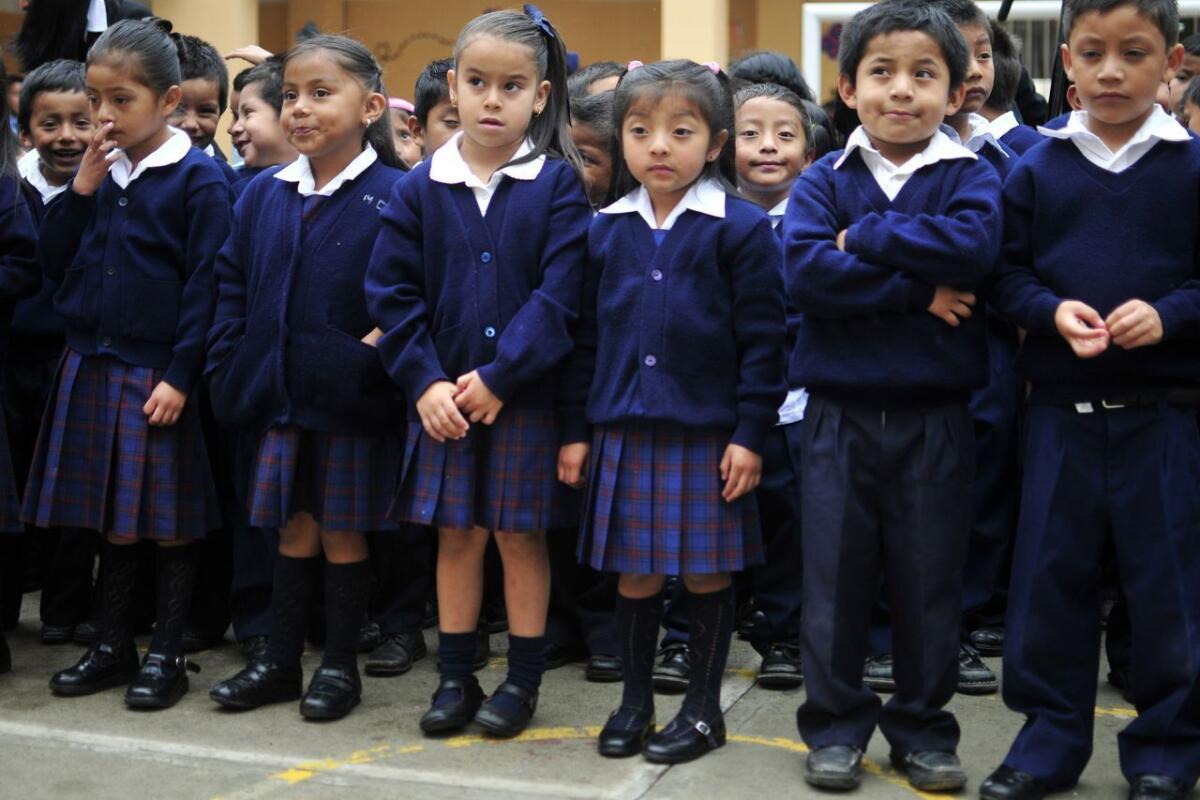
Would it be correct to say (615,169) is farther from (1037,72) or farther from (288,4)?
(288,4)

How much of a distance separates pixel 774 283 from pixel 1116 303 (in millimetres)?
763

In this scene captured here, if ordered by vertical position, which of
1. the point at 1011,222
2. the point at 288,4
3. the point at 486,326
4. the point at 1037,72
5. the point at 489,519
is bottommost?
the point at 489,519

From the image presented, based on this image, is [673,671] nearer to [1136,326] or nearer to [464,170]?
[464,170]

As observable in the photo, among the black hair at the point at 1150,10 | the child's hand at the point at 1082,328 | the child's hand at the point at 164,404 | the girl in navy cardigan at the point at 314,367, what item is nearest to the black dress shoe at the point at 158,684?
the girl in navy cardigan at the point at 314,367

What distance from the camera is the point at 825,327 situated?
351 cm

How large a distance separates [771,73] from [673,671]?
2091mm

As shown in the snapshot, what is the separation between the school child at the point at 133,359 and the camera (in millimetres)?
4129

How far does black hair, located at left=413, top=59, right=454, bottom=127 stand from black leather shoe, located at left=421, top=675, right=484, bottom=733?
6.63ft

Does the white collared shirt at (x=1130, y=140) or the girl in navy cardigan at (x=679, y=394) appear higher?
the white collared shirt at (x=1130, y=140)

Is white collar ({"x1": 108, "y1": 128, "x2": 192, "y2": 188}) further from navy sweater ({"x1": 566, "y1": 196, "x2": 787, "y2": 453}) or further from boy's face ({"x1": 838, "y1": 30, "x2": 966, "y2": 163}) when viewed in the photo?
boy's face ({"x1": 838, "y1": 30, "x2": 966, "y2": 163})

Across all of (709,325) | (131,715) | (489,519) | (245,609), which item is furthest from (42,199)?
(709,325)

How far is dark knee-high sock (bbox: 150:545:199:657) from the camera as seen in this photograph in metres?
4.18

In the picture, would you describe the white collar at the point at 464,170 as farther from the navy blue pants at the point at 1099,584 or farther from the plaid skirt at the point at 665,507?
the navy blue pants at the point at 1099,584

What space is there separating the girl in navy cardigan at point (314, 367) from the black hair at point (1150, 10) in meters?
1.72
